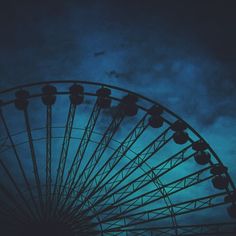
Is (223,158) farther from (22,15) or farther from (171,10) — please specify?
(22,15)

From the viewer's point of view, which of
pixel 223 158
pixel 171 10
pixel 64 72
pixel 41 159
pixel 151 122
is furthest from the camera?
pixel 41 159

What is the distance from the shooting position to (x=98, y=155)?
16.7m

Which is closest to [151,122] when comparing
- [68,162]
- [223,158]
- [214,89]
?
[214,89]

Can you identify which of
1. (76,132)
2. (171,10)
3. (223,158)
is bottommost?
(223,158)

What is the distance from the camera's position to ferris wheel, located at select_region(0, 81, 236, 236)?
52.1ft

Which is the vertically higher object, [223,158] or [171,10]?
[171,10]

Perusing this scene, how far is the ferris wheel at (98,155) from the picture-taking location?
15883 millimetres

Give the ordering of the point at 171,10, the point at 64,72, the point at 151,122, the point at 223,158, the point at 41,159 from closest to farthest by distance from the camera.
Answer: the point at 171,10 → the point at 151,122 → the point at 64,72 → the point at 223,158 → the point at 41,159

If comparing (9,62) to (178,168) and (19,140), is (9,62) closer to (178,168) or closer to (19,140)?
(19,140)

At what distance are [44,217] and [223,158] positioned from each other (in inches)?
523

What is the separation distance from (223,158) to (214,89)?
21.4 feet

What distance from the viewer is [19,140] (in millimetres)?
22531

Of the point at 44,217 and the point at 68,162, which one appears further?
the point at 68,162

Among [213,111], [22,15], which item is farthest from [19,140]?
[213,111]
